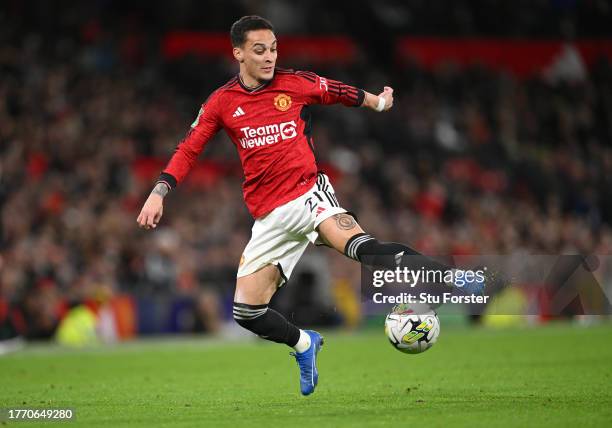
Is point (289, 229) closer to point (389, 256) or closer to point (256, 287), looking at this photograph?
point (256, 287)

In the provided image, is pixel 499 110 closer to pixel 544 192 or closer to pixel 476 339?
pixel 544 192

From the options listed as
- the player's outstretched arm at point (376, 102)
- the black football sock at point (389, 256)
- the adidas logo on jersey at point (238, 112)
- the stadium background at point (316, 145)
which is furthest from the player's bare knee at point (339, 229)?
the stadium background at point (316, 145)

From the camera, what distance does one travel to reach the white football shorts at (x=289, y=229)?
8.30 meters

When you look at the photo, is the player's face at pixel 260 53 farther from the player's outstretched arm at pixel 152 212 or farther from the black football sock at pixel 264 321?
the black football sock at pixel 264 321

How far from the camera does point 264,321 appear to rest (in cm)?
848

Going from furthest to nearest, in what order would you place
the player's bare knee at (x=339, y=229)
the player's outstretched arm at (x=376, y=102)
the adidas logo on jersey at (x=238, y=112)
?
the player's outstretched arm at (x=376, y=102)
the adidas logo on jersey at (x=238, y=112)
the player's bare knee at (x=339, y=229)

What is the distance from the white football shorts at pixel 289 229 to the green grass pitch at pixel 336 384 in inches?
43.5

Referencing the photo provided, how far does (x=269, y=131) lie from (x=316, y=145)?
1486cm

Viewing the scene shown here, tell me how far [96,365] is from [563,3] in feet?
58.2

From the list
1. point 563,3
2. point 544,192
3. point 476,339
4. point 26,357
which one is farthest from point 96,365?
point 563,3

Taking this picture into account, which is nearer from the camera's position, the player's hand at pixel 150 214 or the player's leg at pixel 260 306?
the player's hand at pixel 150 214

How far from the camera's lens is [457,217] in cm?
2303

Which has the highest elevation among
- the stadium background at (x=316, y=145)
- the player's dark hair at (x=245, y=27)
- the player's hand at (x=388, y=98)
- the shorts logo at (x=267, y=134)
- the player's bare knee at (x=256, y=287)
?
the stadium background at (x=316, y=145)

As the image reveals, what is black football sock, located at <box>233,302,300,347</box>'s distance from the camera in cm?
844
